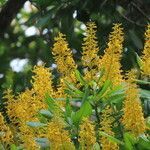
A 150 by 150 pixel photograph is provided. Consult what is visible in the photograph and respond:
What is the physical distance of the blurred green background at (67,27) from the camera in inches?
148

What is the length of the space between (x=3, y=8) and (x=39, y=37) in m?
0.51

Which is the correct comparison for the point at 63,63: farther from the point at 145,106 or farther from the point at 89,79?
the point at 145,106

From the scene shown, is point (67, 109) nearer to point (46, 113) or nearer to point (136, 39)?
point (46, 113)

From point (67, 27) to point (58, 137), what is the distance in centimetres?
238

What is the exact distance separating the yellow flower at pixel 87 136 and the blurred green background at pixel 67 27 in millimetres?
1643

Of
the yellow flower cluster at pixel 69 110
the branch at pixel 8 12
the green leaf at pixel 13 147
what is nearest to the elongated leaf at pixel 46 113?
the yellow flower cluster at pixel 69 110

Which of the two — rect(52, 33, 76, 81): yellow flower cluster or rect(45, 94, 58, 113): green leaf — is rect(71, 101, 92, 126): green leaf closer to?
rect(45, 94, 58, 113): green leaf

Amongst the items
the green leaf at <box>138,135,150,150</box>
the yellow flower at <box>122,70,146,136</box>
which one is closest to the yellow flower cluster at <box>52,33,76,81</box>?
the yellow flower at <box>122,70,146,136</box>

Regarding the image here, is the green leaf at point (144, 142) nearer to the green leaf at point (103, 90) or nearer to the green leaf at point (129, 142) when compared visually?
the green leaf at point (129, 142)

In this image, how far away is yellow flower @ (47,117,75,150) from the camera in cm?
181

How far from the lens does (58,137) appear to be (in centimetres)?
181

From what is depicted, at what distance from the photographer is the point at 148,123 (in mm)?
1947

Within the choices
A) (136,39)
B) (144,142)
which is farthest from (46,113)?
(136,39)

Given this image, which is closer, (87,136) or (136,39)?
(87,136)
